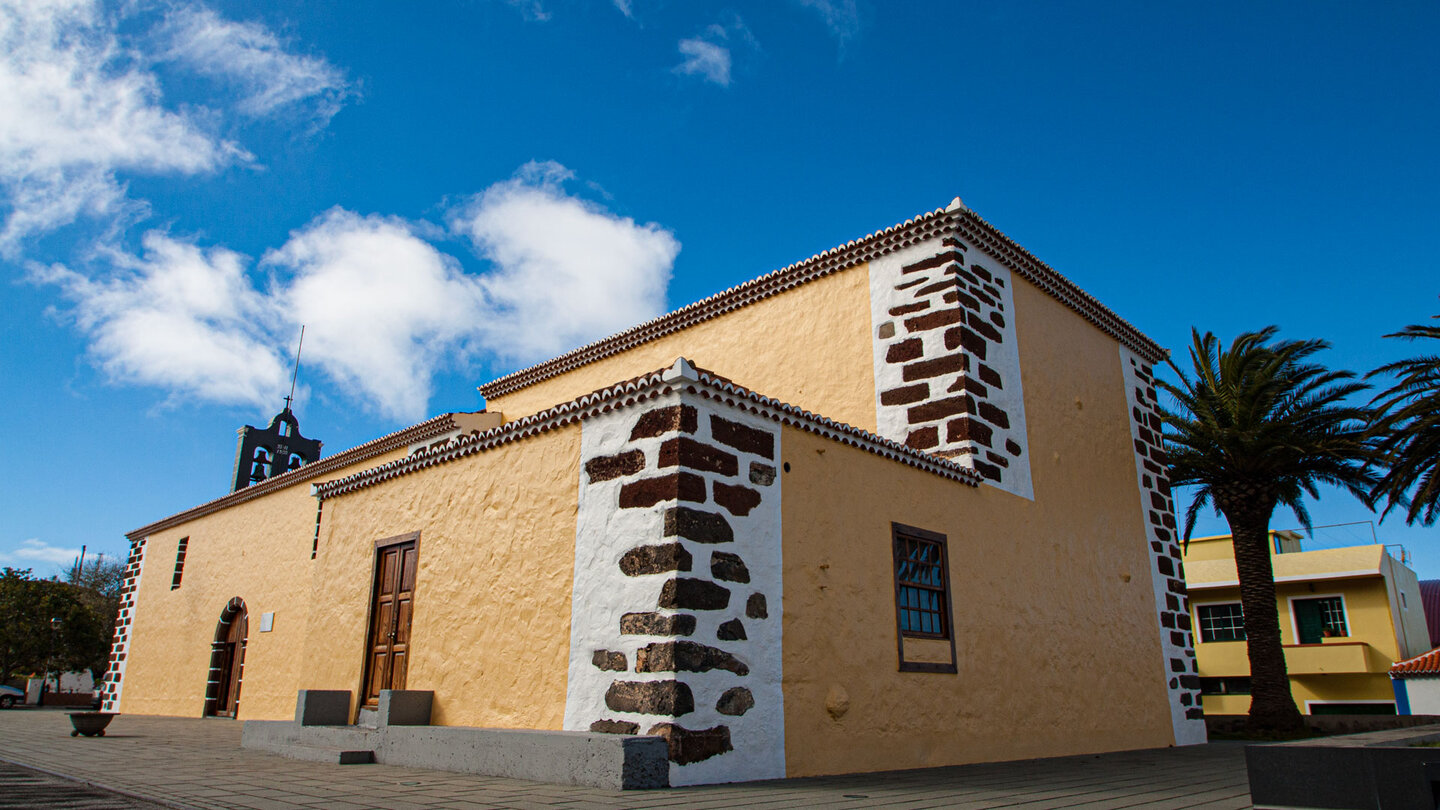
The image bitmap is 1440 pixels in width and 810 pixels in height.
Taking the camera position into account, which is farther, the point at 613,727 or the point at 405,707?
the point at 405,707

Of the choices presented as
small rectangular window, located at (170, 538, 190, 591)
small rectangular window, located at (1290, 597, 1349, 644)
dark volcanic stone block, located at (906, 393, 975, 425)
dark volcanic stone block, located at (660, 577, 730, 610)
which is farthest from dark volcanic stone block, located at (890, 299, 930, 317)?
small rectangular window, located at (1290, 597, 1349, 644)

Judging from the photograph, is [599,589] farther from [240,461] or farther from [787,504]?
[240,461]

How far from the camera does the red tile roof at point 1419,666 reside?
2283 centimetres

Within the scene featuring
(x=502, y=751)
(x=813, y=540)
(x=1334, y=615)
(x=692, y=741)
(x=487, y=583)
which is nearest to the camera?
(x=692, y=741)

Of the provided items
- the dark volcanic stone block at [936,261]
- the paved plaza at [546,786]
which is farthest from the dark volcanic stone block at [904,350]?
the paved plaza at [546,786]

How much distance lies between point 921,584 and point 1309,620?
959 inches

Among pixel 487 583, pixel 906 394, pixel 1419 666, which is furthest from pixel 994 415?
pixel 1419 666

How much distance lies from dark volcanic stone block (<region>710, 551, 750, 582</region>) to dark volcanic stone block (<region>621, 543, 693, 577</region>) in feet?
0.71

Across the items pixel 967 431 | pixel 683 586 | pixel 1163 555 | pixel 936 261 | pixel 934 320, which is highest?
pixel 936 261

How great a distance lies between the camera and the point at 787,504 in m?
6.71

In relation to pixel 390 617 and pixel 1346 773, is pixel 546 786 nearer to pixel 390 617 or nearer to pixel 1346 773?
pixel 390 617

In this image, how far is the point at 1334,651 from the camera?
81.5 feet

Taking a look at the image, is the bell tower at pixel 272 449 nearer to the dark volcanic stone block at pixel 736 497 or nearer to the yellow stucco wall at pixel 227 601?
the yellow stucco wall at pixel 227 601

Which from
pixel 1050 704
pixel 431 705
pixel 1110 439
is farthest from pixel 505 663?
pixel 1110 439
